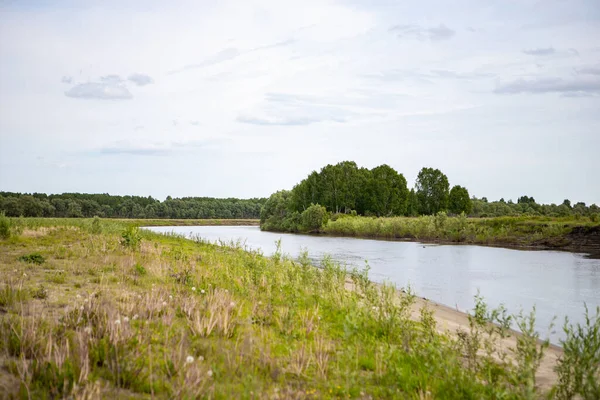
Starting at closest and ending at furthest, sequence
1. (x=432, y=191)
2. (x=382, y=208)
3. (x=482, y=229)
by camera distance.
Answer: (x=482, y=229) → (x=382, y=208) → (x=432, y=191)

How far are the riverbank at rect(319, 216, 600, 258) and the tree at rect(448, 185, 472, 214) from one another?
125 ft

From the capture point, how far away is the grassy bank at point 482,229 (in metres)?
39.2

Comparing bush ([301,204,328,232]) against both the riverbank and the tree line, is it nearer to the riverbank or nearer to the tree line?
the tree line

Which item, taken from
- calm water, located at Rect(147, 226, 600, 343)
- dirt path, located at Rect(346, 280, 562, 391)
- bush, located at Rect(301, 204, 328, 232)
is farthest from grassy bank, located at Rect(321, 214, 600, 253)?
dirt path, located at Rect(346, 280, 562, 391)

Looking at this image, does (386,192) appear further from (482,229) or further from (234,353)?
(234,353)

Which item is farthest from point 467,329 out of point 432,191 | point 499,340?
point 432,191

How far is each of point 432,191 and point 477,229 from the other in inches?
1920

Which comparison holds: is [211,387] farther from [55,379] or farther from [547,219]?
[547,219]

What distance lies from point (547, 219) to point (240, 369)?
144 feet

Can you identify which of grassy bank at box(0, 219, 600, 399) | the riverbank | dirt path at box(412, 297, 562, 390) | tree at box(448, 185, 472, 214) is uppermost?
tree at box(448, 185, 472, 214)

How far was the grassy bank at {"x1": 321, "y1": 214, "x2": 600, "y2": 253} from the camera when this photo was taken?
39.2 metres

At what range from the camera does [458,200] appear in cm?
9612

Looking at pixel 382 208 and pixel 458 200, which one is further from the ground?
pixel 458 200

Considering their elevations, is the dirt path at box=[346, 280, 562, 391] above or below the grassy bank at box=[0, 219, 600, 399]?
below
